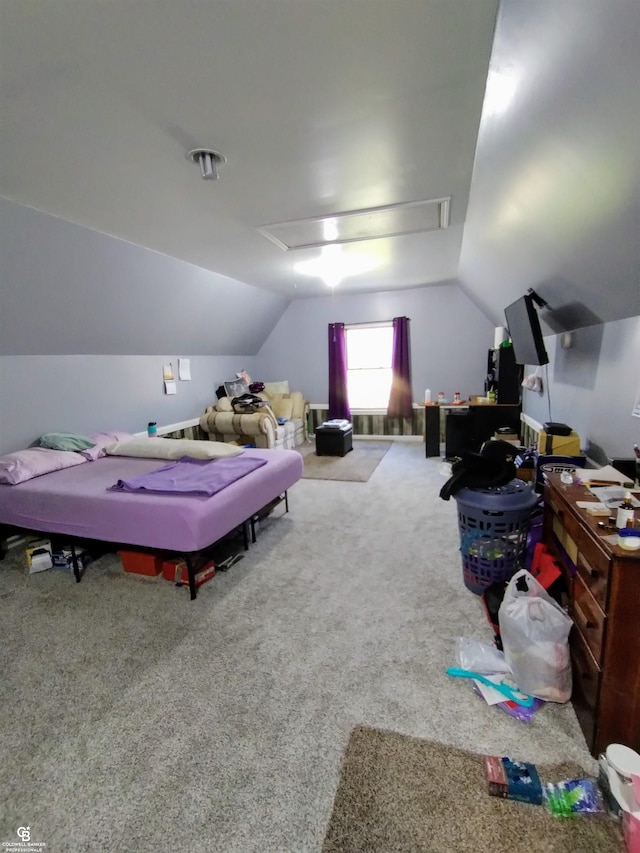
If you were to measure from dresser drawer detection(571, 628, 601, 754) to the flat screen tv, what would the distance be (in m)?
1.84

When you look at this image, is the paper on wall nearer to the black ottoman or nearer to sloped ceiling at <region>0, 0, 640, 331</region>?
the black ottoman

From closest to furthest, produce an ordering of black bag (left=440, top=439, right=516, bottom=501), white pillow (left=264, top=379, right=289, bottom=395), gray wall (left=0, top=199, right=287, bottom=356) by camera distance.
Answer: black bag (left=440, top=439, right=516, bottom=501) → gray wall (left=0, top=199, right=287, bottom=356) → white pillow (left=264, top=379, right=289, bottom=395)

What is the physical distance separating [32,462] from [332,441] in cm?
353

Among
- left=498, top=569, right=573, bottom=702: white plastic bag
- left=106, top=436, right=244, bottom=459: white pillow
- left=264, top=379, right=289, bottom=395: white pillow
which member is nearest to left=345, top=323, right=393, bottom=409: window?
left=264, top=379, right=289, bottom=395: white pillow

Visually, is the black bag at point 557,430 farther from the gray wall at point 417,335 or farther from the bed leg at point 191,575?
the gray wall at point 417,335

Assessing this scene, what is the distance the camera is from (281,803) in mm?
1229

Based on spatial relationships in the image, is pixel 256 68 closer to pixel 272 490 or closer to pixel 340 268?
pixel 272 490

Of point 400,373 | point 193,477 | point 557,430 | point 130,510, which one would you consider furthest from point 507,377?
point 130,510

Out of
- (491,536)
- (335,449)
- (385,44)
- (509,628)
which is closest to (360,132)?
(385,44)

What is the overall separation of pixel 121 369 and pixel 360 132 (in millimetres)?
3375

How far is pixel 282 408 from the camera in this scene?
6223 millimetres

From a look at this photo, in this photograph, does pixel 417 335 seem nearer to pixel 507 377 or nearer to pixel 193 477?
pixel 507 377

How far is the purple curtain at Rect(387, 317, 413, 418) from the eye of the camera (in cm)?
608

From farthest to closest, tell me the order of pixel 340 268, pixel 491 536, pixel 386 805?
pixel 340 268
pixel 491 536
pixel 386 805
